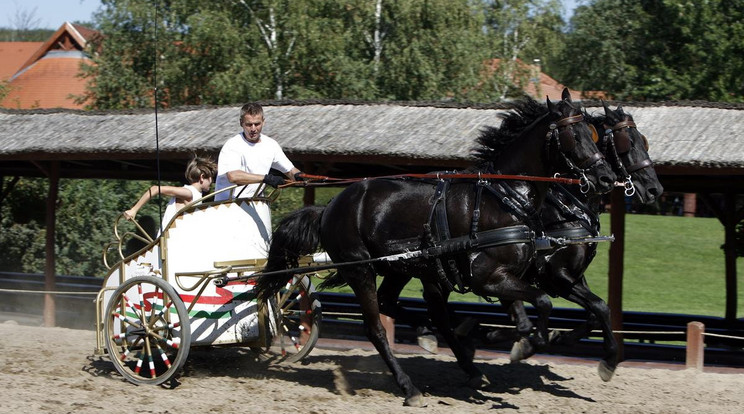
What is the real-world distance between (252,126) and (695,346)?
5058 millimetres

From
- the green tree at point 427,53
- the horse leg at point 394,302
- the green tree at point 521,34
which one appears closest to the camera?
the horse leg at point 394,302

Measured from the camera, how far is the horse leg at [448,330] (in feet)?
27.5

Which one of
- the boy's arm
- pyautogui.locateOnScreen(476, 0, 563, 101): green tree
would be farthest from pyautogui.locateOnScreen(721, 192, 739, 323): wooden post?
pyautogui.locateOnScreen(476, 0, 563, 101): green tree

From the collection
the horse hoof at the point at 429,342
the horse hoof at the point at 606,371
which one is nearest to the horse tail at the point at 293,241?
the horse hoof at the point at 429,342

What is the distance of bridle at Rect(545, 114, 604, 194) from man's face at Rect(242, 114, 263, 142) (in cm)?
244

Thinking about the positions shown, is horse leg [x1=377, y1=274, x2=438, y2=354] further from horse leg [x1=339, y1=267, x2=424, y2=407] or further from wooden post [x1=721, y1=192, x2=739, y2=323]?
wooden post [x1=721, y1=192, x2=739, y2=323]

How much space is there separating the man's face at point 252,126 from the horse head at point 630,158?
2.82m

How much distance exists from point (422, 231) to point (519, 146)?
3.32 feet

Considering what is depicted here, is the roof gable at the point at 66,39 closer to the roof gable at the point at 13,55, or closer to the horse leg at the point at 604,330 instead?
the roof gable at the point at 13,55

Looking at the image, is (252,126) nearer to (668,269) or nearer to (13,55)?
(668,269)

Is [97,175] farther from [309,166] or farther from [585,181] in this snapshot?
[585,181]

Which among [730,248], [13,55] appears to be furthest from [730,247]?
[13,55]

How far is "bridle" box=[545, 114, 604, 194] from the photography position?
736 cm

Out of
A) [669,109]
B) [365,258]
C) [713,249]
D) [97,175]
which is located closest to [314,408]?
[365,258]
